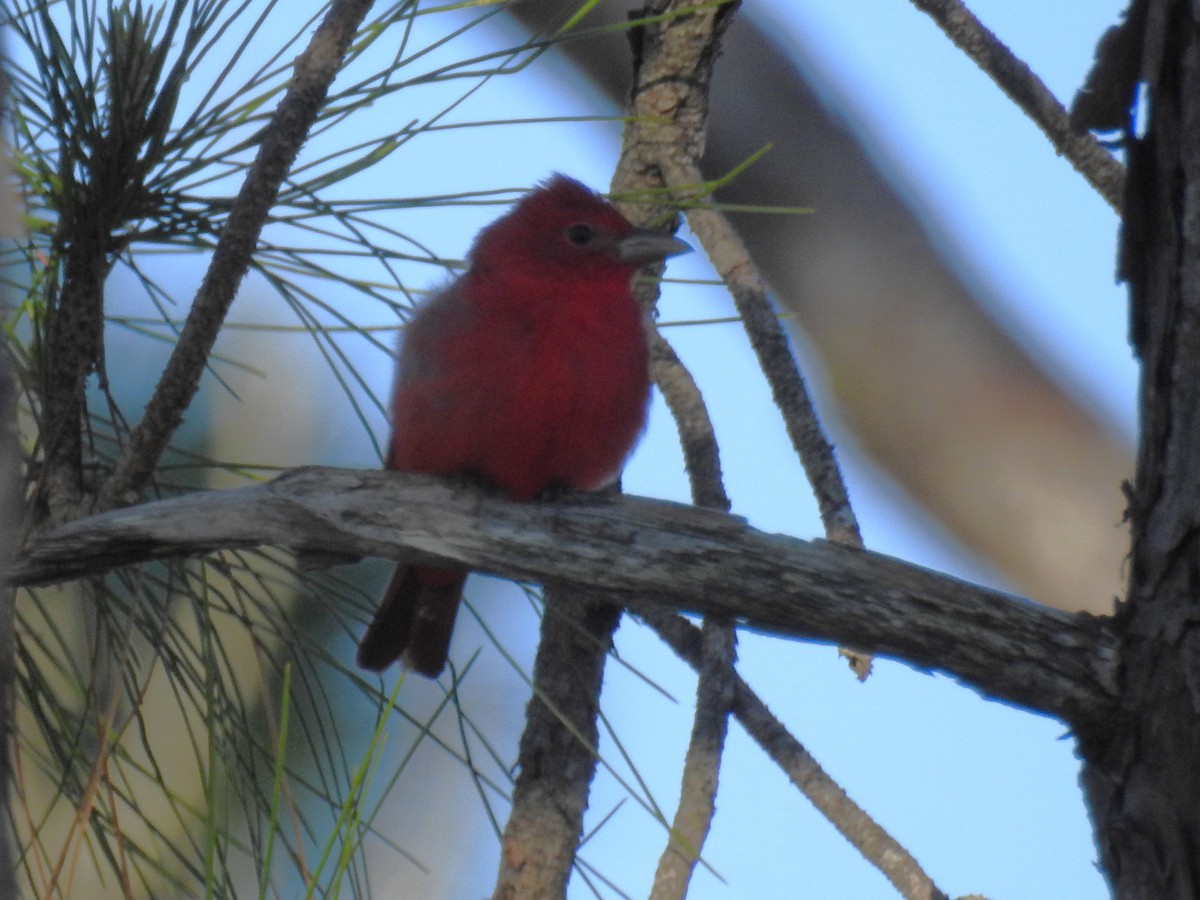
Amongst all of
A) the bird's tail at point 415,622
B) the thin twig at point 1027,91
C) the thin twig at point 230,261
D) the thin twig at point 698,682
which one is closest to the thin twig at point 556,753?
the thin twig at point 698,682

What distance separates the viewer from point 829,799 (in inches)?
95.0

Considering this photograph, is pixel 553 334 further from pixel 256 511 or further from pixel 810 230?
pixel 810 230

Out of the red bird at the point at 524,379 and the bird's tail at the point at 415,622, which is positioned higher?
the red bird at the point at 524,379

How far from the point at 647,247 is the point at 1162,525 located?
1.65m

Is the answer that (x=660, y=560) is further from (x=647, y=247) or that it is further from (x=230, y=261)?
(x=647, y=247)

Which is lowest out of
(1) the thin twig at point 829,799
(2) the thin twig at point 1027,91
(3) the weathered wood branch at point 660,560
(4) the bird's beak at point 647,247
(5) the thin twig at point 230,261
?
(1) the thin twig at point 829,799

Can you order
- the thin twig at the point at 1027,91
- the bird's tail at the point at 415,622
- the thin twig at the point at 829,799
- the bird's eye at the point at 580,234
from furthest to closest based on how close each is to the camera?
the bird's eye at the point at 580,234
the bird's tail at the point at 415,622
the thin twig at the point at 1027,91
the thin twig at the point at 829,799

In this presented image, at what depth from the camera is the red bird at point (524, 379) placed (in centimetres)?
317

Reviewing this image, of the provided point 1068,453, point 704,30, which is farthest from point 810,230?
point 704,30

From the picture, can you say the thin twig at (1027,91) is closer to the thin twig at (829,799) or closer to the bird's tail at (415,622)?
the thin twig at (829,799)

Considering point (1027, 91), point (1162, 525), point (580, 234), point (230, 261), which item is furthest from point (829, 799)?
point (580, 234)

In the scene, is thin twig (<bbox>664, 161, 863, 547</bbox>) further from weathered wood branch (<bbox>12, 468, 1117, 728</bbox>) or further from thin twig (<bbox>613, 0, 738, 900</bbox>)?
weathered wood branch (<bbox>12, 468, 1117, 728</bbox>)

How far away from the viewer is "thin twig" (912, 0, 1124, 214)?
9.42 ft

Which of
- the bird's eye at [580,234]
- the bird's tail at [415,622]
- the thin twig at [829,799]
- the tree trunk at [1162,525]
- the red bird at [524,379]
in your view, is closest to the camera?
the tree trunk at [1162,525]
